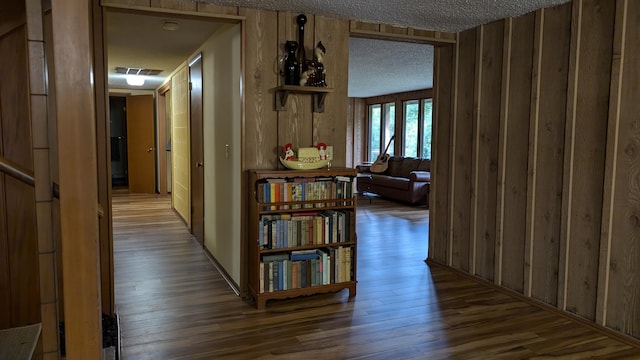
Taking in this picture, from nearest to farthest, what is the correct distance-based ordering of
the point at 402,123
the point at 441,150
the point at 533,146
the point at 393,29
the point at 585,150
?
1. the point at 585,150
2. the point at 533,146
3. the point at 393,29
4. the point at 441,150
5. the point at 402,123

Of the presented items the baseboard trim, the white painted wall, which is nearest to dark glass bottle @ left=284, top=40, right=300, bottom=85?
the white painted wall

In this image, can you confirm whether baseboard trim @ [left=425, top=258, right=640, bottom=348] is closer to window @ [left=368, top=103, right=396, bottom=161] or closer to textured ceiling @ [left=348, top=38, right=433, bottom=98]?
textured ceiling @ [left=348, top=38, right=433, bottom=98]

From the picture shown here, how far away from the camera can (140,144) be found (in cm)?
930

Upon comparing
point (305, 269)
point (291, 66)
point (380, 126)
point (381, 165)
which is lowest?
point (305, 269)

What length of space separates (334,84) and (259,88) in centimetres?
60

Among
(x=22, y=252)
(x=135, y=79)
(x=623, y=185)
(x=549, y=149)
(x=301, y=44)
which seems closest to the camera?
(x=22, y=252)

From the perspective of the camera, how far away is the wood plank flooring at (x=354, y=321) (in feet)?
8.66

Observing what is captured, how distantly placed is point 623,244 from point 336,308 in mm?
1811

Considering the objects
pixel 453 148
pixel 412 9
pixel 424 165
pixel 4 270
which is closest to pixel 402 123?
pixel 424 165

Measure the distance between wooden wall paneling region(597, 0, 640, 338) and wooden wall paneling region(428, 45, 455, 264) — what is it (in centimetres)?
150

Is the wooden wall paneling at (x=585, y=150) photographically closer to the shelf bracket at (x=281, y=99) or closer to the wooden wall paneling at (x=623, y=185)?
the wooden wall paneling at (x=623, y=185)

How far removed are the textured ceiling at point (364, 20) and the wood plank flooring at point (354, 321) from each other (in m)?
1.82

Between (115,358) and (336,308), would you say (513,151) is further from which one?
(115,358)

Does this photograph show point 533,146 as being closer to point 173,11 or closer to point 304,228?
point 304,228
